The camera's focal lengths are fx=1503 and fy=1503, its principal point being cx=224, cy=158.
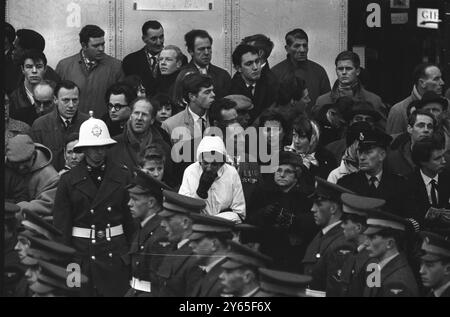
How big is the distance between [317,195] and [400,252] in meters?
0.57

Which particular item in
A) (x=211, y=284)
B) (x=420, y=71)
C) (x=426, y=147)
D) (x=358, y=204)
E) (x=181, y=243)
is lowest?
(x=211, y=284)

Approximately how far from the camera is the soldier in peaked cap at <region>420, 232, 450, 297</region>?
841 centimetres

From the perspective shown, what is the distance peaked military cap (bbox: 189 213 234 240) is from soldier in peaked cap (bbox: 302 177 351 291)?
1.54 feet

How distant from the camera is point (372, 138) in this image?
27.6ft

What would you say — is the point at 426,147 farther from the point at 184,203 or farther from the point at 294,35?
the point at 184,203

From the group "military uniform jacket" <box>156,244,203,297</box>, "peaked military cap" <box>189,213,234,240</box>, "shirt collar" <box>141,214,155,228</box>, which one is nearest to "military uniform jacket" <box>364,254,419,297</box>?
"peaked military cap" <box>189,213,234,240</box>

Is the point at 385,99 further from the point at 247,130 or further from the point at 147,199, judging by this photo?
the point at 147,199

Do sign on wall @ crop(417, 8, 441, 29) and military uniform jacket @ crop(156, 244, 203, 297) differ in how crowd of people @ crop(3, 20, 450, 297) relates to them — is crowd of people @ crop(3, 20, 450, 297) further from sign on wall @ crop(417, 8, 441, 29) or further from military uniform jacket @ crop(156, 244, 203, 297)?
sign on wall @ crop(417, 8, 441, 29)

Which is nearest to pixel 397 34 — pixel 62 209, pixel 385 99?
pixel 385 99

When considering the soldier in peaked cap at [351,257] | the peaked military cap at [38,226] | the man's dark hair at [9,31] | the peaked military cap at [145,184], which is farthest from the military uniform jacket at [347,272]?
the man's dark hair at [9,31]

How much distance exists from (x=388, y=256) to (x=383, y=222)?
0.63ft

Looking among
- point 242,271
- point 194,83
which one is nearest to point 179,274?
point 242,271

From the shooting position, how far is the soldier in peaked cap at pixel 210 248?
27.2ft
